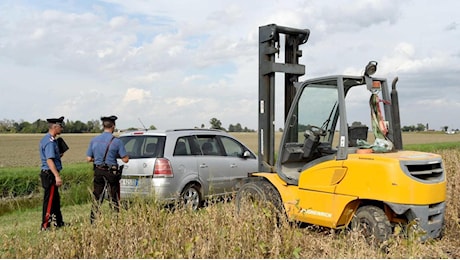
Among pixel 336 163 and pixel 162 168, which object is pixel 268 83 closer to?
pixel 336 163

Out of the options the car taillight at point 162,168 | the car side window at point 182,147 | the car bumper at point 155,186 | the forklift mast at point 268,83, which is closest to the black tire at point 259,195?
the forklift mast at point 268,83

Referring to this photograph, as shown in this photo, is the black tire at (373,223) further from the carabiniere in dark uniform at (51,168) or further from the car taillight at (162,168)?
the carabiniere in dark uniform at (51,168)

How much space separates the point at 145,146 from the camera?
32.5 ft

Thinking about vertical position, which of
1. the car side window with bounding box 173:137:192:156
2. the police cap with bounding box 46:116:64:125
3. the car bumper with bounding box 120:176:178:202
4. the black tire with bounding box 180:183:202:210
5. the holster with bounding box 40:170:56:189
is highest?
the police cap with bounding box 46:116:64:125

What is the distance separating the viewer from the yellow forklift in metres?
6.03

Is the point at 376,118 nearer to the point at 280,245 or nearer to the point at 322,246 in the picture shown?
the point at 322,246

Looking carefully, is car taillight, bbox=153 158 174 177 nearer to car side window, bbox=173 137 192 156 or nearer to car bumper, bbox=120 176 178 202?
car bumper, bbox=120 176 178 202

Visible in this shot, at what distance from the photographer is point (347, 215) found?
6453 millimetres

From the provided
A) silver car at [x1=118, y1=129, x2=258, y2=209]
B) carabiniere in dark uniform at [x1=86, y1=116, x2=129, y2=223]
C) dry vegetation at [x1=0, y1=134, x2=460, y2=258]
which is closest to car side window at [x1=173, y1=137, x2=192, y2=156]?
silver car at [x1=118, y1=129, x2=258, y2=209]

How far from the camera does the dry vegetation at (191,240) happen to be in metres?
5.07

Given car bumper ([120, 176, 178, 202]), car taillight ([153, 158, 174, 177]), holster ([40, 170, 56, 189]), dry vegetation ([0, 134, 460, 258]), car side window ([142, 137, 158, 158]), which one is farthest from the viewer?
car side window ([142, 137, 158, 158])

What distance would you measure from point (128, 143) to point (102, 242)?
493 cm

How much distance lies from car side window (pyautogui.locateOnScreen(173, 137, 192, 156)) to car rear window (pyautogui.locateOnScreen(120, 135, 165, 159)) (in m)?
0.33

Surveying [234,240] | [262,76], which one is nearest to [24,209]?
[262,76]
